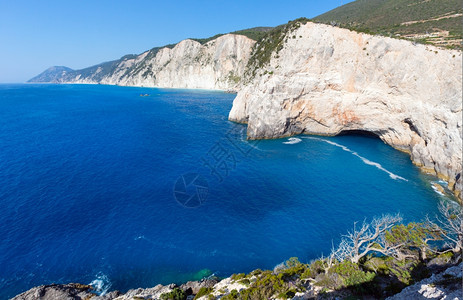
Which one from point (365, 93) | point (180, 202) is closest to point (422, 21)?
point (365, 93)

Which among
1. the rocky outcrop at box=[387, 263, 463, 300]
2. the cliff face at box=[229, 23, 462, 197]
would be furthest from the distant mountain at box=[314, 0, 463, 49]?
the rocky outcrop at box=[387, 263, 463, 300]

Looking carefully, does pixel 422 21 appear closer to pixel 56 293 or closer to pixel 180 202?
pixel 180 202

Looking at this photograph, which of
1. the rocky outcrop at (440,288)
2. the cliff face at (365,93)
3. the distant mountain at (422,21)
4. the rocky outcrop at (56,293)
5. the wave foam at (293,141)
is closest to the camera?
the rocky outcrop at (440,288)

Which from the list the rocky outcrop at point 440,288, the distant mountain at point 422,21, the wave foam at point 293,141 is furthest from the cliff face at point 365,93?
the rocky outcrop at point 440,288

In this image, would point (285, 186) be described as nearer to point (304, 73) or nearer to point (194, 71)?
point (304, 73)

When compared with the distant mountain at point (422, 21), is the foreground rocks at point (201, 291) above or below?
below

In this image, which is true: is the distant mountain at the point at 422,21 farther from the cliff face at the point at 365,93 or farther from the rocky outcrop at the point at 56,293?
the rocky outcrop at the point at 56,293

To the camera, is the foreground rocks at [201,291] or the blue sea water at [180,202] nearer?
the foreground rocks at [201,291]
